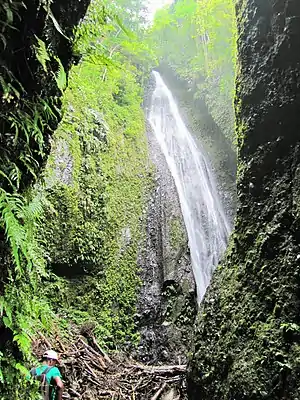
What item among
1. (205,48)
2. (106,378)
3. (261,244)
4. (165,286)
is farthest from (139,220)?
(205,48)

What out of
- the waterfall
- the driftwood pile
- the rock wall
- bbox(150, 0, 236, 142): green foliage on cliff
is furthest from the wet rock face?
bbox(150, 0, 236, 142): green foliage on cliff

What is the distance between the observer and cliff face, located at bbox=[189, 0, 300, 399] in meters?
3.04

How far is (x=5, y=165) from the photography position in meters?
2.11

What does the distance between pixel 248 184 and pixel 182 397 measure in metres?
3.02

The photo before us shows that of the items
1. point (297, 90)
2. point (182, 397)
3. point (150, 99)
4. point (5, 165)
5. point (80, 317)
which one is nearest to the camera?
point (5, 165)

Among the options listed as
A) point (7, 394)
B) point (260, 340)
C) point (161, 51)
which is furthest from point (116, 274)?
point (161, 51)

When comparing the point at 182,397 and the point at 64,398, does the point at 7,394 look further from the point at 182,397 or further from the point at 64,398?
the point at 182,397

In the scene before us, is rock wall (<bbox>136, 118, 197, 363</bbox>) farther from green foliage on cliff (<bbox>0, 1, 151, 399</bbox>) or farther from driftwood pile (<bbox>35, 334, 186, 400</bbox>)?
driftwood pile (<bbox>35, 334, 186, 400</bbox>)

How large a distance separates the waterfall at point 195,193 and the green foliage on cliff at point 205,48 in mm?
1541

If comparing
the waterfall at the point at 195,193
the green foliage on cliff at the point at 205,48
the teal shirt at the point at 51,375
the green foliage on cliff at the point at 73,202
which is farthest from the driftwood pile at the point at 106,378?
the green foliage on cliff at the point at 205,48

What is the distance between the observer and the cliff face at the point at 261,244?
3.04m

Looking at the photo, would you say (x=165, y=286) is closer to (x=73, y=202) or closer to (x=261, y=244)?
(x=73, y=202)

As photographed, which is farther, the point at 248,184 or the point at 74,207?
the point at 74,207

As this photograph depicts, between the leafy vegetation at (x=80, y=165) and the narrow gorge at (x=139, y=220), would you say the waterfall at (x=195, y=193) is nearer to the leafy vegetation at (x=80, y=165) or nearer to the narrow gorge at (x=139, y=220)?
the narrow gorge at (x=139, y=220)
